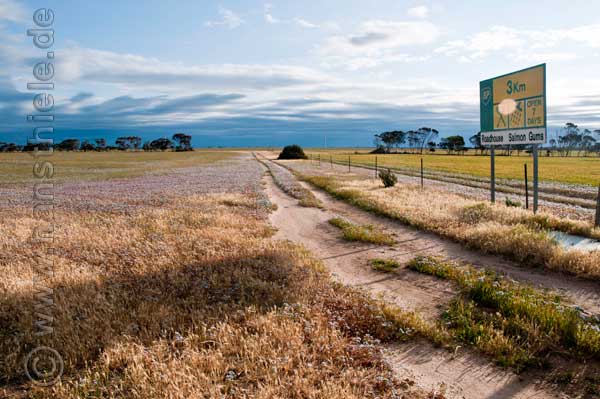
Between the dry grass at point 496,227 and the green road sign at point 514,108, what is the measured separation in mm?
3373

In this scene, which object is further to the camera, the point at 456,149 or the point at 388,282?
the point at 456,149

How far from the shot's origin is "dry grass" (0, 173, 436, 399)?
4.68 meters

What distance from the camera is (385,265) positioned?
32.6 feet

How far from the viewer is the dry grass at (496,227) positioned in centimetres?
923

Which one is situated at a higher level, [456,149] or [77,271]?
[456,149]

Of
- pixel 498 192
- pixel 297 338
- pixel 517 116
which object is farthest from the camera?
pixel 498 192

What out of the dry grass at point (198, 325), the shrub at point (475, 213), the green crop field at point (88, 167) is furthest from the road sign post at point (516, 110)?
the green crop field at point (88, 167)

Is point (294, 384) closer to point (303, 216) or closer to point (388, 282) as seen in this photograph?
point (388, 282)

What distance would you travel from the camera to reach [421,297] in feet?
25.4

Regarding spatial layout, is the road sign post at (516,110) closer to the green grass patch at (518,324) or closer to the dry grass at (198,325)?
the green grass patch at (518,324)

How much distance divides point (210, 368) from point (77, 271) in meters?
5.51

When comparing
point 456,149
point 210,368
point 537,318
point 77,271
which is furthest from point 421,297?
point 456,149

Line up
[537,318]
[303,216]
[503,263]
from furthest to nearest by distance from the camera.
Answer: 1. [303,216]
2. [503,263]
3. [537,318]

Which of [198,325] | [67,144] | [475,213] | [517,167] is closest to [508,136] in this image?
[475,213]
